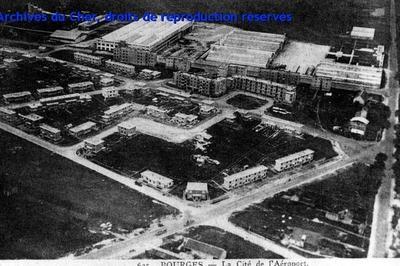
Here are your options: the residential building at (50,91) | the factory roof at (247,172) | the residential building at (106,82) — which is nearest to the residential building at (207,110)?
the factory roof at (247,172)

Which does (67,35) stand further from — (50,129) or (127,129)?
(127,129)

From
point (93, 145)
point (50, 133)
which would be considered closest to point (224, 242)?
point (93, 145)

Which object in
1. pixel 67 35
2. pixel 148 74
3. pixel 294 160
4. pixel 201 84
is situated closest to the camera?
pixel 294 160

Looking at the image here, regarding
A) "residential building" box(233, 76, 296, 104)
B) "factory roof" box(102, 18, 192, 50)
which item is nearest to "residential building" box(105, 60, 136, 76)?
"factory roof" box(102, 18, 192, 50)

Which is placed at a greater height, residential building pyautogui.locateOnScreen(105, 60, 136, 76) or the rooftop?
residential building pyautogui.locateOnScreen(105, 60, 136, 76)

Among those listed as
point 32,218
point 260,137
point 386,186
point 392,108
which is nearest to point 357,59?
point 392,108

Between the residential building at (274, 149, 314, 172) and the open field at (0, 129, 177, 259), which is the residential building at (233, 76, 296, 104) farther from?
the open field at (0, 129, 177, 259)

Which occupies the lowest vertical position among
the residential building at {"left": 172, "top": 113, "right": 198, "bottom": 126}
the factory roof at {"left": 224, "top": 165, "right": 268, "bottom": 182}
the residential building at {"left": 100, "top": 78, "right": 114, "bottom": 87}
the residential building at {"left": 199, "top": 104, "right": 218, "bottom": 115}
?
the factory roof at {"left": 224, "top": 165, "right": 268, "bottom": 182}
